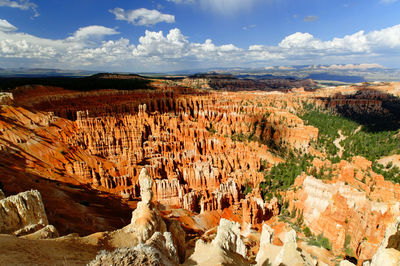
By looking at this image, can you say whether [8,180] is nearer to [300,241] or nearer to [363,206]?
[300,241]

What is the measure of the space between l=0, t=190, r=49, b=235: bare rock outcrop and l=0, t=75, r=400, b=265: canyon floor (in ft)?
0.19

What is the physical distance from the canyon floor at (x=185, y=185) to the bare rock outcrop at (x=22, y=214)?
6cm

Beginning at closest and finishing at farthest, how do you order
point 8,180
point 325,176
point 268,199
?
point 8,180 → point 325,176 → point 268,199

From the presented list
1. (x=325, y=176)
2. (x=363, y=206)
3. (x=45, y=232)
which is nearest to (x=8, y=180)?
(x=45, y=232)

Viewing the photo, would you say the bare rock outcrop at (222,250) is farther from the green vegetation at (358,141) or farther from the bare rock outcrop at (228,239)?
the green vegetation at (358,141)

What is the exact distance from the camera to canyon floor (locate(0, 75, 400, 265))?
10.6m

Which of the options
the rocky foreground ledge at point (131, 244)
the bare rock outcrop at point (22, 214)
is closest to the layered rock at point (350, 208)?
the rocky foreground ledge at point (131, 244)

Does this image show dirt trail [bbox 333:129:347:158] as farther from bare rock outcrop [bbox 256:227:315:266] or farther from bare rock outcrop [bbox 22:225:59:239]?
bare rock outcrop [bbox 22:225:59:239]

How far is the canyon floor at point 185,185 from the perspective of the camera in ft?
34.7

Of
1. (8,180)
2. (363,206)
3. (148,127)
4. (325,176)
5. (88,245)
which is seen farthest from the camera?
A: (148,127)

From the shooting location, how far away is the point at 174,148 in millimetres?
43906

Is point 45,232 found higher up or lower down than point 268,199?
higher up

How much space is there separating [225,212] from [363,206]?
1735cm

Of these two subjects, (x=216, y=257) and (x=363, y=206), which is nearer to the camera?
(x=216, y=257)
